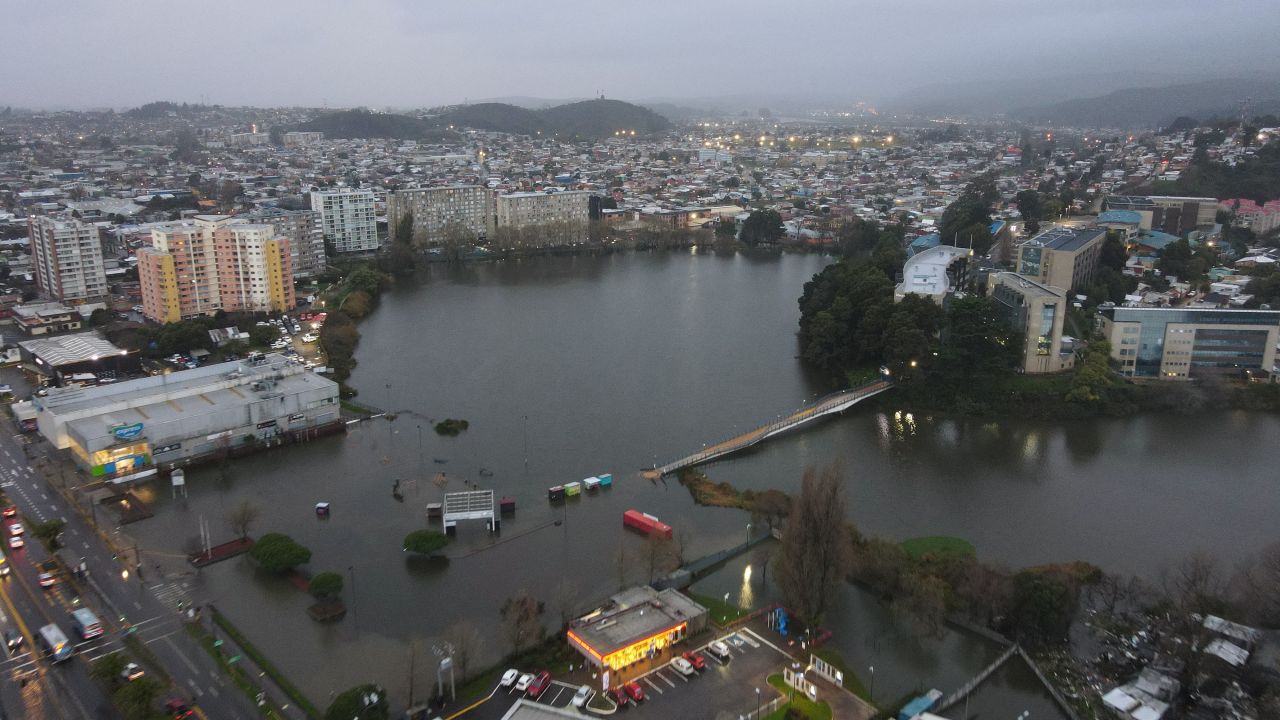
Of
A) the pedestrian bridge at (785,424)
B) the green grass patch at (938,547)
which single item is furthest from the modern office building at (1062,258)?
the green grass patch at (938,547)

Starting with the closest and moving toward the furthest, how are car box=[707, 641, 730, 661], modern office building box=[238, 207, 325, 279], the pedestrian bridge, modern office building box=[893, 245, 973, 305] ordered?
car box=[707, 641, 730, 661], the pedestrian bridge, modern office building box=[893, 245, 973, 305], modern office building box=[238, 207, 325, 279]

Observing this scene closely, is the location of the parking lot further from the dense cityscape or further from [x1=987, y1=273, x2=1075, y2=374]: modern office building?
[x1=987, y1=273, x2=1075, y2=374]: modern office building

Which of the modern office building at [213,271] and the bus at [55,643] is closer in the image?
the bus at [55,643]

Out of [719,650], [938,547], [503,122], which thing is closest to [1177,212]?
[938,547]

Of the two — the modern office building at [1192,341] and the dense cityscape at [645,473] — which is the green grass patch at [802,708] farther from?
the modern office building at [1192,341]

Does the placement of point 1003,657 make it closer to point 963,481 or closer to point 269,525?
point 963,481

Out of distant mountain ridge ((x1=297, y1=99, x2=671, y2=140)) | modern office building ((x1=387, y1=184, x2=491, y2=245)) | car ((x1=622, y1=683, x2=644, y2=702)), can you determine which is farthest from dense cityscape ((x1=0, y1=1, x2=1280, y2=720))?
distant mountain ridge ((x1=297, y1=99, x2=671, y2=140))

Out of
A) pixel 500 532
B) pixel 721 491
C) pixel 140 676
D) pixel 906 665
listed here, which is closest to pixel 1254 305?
pixel 721 491
